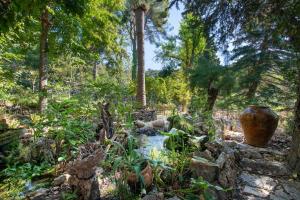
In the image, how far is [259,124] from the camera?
4.77 m

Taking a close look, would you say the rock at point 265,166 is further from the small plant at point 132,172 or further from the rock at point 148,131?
the small plant at point 132,172

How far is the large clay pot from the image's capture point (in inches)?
187

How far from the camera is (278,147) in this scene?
17.2 ft

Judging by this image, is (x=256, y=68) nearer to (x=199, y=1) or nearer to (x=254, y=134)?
(x=254, y=134)

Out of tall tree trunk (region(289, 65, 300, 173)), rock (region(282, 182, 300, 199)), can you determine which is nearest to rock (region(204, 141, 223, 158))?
rock (region(282, 182, 300, 199))

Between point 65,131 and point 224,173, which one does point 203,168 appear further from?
point 65,131

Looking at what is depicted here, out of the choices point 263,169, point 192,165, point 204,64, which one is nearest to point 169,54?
point 204,64

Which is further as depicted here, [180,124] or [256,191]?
[180,124]

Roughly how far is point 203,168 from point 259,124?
8.33 ft

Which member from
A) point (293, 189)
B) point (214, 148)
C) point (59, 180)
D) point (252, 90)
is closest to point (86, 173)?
point (59, 180)

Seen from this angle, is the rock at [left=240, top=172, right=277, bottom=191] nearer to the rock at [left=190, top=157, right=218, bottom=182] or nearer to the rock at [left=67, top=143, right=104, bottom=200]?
the rock at [left=190, top=157, right=218, bottom=182]

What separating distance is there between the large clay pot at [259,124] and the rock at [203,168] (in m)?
2.41

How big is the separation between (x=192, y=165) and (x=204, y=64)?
219 inches

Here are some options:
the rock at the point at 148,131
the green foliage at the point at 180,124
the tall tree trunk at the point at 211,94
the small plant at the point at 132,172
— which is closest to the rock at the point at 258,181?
the green foliage at the point at 180,124
